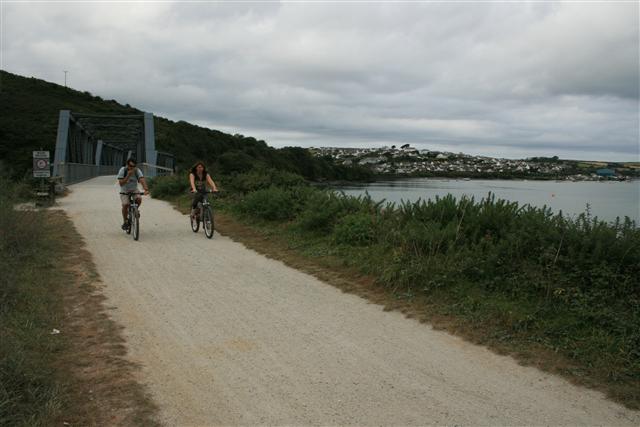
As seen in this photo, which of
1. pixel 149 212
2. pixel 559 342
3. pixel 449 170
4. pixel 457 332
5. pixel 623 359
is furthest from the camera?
pixel 449 170

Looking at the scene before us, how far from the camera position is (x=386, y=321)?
213 inches

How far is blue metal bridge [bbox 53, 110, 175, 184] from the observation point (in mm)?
31047

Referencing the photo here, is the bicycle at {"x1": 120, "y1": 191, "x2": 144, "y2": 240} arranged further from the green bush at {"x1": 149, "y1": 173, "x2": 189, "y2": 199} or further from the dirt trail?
the green bush at {"x1": 149, "y1": 173, "x2": 189, "y2": 199}

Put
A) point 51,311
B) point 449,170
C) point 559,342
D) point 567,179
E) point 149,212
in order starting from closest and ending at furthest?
point 559,342 → point 51,311 → point 149,212 → point 567,179 → point 449,170

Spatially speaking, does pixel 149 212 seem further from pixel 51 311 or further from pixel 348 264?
pixel 51 311

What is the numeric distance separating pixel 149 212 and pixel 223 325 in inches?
436

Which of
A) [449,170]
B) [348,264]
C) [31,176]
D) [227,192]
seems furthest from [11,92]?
[348,264]

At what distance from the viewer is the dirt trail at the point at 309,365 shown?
3.50m

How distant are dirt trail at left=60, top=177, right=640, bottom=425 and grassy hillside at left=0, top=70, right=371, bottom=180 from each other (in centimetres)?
2582

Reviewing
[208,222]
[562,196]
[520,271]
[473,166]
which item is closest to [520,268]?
[520,271]

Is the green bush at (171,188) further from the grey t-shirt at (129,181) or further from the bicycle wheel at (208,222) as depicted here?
the bicycle wheel at (208,222)

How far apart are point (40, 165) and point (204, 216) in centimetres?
1012

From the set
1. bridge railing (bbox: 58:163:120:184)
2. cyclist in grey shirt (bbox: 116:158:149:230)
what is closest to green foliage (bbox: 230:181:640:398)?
cyclist in grey shirt (bbox: 116:158:149:230)

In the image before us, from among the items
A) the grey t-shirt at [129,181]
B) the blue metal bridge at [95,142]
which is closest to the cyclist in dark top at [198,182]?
the grey t-shirt at [129,181]
